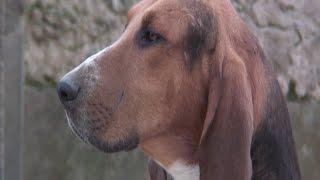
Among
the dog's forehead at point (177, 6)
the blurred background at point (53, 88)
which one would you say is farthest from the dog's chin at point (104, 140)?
the blurred background at point (53, 88)

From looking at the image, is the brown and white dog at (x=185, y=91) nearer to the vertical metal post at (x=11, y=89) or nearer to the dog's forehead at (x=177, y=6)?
the dog's forehead at (x=177, y=6)

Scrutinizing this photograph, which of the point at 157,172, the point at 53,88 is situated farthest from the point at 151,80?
the point at 53,88

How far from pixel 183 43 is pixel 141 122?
29cm

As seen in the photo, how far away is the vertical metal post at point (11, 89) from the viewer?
417cm

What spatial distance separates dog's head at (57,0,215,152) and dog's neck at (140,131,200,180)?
0.06 meters

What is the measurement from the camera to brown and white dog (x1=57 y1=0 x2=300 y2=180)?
306 centimetres

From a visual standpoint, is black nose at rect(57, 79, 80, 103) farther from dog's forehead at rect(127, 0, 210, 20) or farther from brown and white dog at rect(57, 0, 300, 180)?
dog's forehead at rect(127, 0, 210, 20)

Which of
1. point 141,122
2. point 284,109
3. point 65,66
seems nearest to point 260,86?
point 284,109

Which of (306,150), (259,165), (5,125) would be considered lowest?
(306,150)

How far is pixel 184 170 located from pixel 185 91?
0.30m

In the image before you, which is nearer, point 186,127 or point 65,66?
point 186,127

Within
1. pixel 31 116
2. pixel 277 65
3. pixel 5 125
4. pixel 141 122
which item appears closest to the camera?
pixel 141 122

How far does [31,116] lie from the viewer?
195 inches

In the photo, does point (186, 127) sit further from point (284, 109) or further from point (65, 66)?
point (65, 66)
